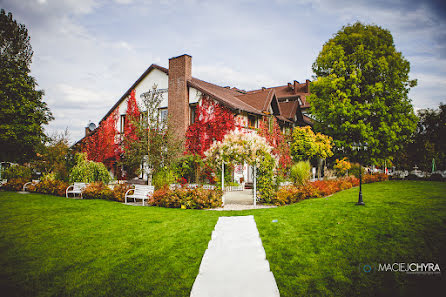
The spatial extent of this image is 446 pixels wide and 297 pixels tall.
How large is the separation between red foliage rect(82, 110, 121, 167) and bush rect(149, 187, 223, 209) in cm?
1326

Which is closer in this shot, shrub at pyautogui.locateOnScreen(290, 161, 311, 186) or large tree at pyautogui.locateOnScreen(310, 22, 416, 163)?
shrub at pyautogui.locateOnScreen(290, 161, 311, 186)

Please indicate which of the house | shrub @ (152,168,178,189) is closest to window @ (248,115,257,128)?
the house

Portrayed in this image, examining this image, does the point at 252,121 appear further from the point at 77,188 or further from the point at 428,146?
the point at 428,146

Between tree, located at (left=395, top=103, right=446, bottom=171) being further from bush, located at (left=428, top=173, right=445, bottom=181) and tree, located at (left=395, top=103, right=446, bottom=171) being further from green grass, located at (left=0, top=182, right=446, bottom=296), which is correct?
green grass, located at (left=0, top=182, right=446, bottom=296)

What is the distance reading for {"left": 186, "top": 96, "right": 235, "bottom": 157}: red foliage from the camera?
56.3 feet

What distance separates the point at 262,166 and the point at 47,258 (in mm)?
8428

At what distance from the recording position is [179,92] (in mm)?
19453

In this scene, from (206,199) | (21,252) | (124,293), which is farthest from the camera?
(206,199)

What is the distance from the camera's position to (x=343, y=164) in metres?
19.2

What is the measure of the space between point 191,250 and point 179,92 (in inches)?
623

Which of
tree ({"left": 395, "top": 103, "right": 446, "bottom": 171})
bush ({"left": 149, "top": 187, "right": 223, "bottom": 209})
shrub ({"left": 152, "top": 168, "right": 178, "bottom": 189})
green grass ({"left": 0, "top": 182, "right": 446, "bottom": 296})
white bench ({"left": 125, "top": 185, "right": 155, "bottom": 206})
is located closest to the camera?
green grass ({"left": 0, "top": 182, "right": 446, "bottom": 296})

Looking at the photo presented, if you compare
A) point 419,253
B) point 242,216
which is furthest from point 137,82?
point 419,253

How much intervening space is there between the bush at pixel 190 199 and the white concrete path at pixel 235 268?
3.57 meters

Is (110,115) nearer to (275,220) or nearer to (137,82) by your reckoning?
(137,82)
